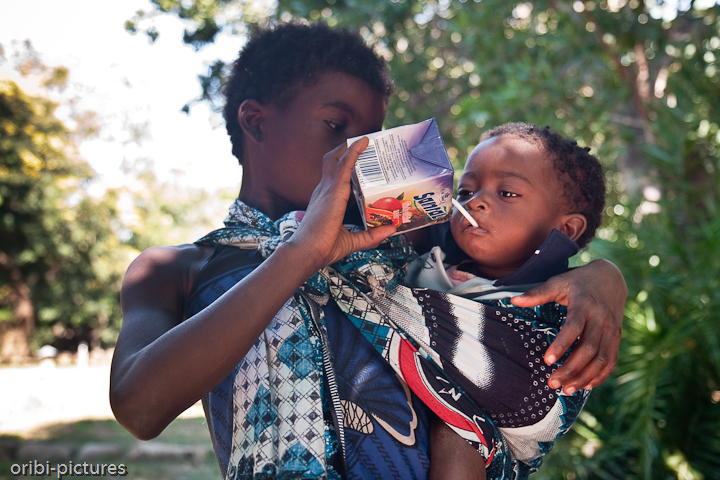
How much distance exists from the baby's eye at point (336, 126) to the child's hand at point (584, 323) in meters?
0.62

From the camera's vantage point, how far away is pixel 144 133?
41.4 ft

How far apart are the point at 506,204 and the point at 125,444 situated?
8108 mm

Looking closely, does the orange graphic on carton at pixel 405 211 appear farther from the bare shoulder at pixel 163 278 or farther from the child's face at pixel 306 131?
the bare shoulder at pixel 163 278

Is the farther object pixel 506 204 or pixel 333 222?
pixel 506 204

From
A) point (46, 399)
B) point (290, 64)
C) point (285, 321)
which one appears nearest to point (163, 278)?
point (285, 321)

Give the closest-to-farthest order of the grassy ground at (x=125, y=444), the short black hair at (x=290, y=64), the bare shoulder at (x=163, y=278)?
the bare shoulder at (x=163, y=278) < the short black hair at (x=290, y=64) < the grassy ground at (x=125, y=444)

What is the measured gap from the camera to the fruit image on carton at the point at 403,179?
119 cm

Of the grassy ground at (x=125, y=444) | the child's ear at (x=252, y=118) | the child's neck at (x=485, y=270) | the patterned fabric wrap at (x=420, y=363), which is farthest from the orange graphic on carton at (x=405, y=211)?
the grassy ground at (x=125, y=444)

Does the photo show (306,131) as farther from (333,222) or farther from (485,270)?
(485,270)

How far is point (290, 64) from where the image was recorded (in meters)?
1.54

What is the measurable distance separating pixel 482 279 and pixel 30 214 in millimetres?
17167

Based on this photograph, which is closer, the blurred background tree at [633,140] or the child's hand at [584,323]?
the child's hand at [584,323]

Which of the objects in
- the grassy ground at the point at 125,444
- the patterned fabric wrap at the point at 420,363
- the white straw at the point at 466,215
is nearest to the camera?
the patterned fabric wrap at the point at 420,363

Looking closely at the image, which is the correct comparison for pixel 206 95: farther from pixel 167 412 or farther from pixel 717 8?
pixel 717 8
